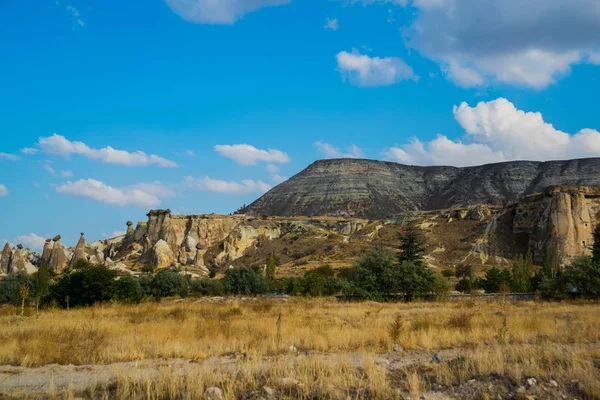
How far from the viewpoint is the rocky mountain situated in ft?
440

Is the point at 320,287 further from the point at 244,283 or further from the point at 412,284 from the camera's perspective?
the point at 412,284

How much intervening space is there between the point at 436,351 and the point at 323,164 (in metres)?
168

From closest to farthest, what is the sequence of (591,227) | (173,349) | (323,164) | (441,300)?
(173,349), (441,300), (591,227), (323,164)

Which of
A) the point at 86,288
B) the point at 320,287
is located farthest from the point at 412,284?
the point at 86,288

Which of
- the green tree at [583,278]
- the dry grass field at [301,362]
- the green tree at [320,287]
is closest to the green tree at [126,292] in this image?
the dry grass field at [301,362]

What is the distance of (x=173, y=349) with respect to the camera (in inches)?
331

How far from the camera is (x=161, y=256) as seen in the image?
8394cm

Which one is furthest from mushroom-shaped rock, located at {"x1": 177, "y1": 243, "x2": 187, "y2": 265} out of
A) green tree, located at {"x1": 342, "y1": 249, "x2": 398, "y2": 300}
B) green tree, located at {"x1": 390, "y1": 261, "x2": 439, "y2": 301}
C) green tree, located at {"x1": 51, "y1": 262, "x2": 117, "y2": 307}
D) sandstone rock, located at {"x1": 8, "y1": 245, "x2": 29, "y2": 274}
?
green tree, located at {"x1": 390, "y1": 261, "x2": 439, "y2": 301}

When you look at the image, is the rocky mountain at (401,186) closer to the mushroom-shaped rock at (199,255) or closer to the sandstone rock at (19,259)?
the mushroom-shaped rock at (199,255)

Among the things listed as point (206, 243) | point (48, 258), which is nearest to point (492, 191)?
point (206, 243)

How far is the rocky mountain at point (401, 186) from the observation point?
440ft

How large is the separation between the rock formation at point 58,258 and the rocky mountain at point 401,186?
76.7m

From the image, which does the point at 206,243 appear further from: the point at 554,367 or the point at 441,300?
the point at 554,367

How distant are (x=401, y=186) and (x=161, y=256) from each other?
99310 mm
